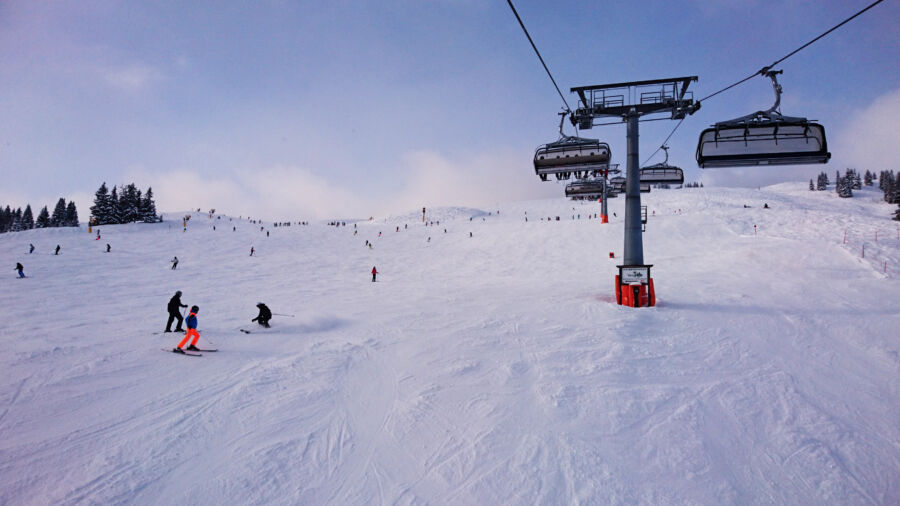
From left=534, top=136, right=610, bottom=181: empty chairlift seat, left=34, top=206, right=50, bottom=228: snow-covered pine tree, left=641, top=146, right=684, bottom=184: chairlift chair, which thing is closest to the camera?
left=534, top=136, right=610, bottom=181: empty chairlift seat

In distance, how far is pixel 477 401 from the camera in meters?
5.69

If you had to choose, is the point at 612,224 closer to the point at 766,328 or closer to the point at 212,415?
the point at 766,328

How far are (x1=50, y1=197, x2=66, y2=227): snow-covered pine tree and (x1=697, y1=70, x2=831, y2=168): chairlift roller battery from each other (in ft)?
337

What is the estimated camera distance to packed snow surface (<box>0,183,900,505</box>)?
13.6ft

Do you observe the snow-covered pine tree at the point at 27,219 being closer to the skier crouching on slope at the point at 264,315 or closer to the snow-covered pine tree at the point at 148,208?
the snow-covered pine tree at the point at 148,208

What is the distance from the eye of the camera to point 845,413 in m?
5.40

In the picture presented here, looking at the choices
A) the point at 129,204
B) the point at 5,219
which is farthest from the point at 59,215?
the point at 129,204

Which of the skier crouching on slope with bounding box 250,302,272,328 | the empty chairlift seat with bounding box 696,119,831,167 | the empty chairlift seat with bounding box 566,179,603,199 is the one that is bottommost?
the skier crouching on slope with bounding box 250,302,272,328

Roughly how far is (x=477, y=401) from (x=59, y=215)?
104895mm

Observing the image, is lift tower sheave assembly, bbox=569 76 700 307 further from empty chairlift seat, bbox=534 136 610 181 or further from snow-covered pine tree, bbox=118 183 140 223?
snow-covered pine tree, bbox=118 183 140 223

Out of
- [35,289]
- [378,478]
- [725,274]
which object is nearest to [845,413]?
[378,478]

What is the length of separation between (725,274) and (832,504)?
44.2 feet

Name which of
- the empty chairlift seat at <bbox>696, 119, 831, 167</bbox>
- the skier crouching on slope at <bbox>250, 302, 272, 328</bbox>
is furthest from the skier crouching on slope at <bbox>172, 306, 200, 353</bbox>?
the empty chairlift seat at <bbox>696, 119, 831, 167</bbox>

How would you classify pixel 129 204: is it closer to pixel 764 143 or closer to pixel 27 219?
pixel 27 219
